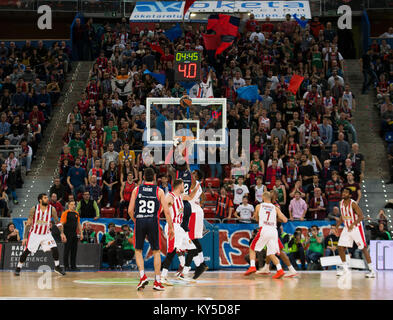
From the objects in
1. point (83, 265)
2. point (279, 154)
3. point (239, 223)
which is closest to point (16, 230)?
point (83, 265)

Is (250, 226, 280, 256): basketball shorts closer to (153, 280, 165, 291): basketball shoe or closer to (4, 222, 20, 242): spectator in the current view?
(153, 280, 165, 291): basketball shoe

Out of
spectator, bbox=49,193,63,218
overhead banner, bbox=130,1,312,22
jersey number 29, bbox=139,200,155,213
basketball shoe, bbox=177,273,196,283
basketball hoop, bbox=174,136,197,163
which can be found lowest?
basketball shoe, bbox=177,273,196,283

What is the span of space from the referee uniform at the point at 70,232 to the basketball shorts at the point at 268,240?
5.01 meters

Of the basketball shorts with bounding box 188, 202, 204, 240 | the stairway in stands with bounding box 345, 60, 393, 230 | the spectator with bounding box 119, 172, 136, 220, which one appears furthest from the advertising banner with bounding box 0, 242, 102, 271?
the stairway in stands with bounding box 345, 60, 393, 230

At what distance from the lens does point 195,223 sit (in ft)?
48.4

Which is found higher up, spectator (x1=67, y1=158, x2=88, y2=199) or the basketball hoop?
the basketball hoop

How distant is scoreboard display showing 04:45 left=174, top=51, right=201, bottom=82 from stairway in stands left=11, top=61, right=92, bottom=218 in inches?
247

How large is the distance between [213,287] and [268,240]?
8.31ft

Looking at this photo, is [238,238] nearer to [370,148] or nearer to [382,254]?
[382,254]

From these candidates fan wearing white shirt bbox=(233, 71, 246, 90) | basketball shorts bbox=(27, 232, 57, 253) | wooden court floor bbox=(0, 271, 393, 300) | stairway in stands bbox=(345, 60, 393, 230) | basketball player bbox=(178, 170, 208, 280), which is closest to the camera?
wooden court floor bbox=(0, 271, 393, 300)

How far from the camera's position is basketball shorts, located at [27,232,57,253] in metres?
16.1

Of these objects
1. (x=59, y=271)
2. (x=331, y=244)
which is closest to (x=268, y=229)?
(x=331, y=244)

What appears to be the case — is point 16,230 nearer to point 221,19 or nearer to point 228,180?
point 228,180
